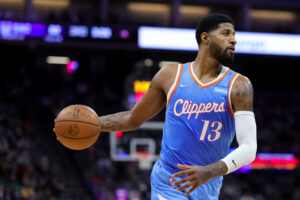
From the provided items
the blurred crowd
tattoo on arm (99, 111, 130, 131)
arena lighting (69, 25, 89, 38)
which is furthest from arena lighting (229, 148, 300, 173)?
tattoo on arm (99, 111, 130, 131)

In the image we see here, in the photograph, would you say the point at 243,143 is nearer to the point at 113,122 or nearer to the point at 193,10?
the point at 113,122

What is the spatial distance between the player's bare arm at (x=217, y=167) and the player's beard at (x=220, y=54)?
160 mm

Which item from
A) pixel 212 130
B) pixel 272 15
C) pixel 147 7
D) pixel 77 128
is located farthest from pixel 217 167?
pixel 272 15

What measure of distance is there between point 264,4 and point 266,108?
201 inches

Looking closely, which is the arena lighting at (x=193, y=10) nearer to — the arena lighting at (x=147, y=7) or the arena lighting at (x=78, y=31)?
the arena lighting at (x=147, y=7)

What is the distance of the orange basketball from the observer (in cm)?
411

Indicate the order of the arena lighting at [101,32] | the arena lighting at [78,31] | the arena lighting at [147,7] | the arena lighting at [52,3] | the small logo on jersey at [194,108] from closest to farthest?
1. the small logo on jersey at [194,108]
2. the arena lighting at [78,31]
3. the arena lighting at [101,32]
4. the arena lighting at [52,3]
5. the arena lighting at [147,7]

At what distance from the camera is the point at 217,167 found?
11.3 feet

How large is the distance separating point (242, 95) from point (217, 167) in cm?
61

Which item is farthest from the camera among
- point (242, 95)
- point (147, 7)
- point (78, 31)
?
point (147, 7)

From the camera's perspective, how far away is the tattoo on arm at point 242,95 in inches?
146

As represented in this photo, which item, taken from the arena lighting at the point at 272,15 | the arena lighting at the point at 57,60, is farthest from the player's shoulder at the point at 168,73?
the arena lighting at the point at 272,15

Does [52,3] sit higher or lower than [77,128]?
lower

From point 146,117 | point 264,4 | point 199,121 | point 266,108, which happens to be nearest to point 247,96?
point 199,121
